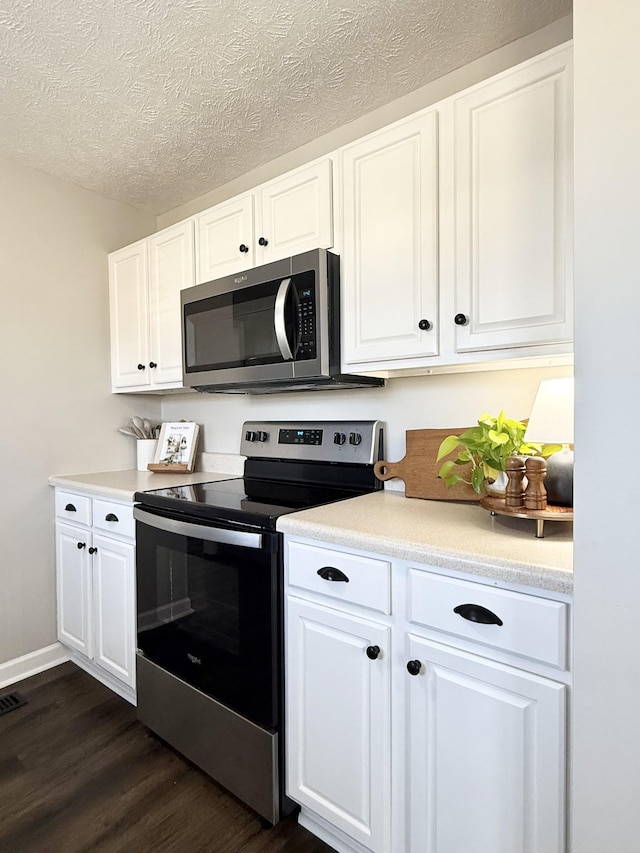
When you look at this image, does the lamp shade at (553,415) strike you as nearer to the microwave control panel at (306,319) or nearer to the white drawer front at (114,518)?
the microwave control panel at (306,319)

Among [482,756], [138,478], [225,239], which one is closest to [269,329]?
[225,239]

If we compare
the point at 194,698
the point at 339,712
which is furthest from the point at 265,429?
the point at 339,712

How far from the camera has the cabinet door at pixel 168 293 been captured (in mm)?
2246

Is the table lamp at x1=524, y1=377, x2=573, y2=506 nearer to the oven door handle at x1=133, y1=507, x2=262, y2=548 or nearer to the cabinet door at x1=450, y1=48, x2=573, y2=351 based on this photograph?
the cabinet door at x1=450, y1=48, x2=573, y2=351

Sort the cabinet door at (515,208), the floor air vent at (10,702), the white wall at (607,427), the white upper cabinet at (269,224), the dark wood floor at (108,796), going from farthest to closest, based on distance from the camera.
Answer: the floor air vent at (10,702), the white upper cabinet at (269,224), the dark wood floor at (108,796), the cabinet door at (515,208), the white wall at (607,427)

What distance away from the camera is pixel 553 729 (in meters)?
0.97

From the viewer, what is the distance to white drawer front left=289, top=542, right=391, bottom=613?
123 centimetres

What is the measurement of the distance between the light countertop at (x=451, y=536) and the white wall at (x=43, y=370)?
1632 millimetres

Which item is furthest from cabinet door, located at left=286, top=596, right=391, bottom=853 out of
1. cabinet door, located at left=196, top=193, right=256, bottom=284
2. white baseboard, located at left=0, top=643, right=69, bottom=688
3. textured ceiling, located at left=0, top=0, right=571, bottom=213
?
textured ceiling, located at left=0, top=0, right=571, bottom=213

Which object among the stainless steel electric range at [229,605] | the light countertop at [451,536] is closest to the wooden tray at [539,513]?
the light countertop at [451,536]

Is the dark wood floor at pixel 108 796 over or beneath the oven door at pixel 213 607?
beneath

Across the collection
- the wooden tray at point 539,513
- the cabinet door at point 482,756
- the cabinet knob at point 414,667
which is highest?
the wooden tray at point 539,513

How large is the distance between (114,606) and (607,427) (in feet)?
6.54

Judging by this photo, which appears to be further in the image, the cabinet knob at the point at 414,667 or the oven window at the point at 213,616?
the oven window at the point at 213,616
